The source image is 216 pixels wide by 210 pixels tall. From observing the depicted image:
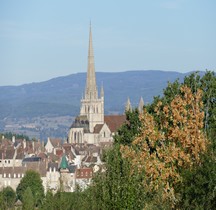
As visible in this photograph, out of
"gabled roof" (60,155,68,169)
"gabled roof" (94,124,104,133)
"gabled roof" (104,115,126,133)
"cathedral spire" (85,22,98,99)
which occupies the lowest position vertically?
"gabled roof" (60,155,68,169)

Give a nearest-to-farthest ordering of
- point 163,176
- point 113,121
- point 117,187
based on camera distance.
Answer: point 117,187
point 163,176
point 113,121

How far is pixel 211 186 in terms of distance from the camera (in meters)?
26.2

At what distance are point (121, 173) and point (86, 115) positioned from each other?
136659 mm

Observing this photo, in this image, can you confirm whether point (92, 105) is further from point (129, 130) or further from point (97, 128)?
point (129, 130)

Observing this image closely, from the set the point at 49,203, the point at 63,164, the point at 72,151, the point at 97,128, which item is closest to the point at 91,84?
the point at 97,128

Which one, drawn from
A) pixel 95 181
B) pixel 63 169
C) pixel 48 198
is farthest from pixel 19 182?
pixel 95 181

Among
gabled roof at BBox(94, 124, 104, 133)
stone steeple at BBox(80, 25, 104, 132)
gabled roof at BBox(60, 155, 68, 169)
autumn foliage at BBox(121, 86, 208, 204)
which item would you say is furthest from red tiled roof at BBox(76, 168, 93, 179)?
autumn foliage at BBox(121, 86, 208, 204)

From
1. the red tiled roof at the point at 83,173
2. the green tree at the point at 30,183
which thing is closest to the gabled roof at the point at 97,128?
the red tiled roof at the point at 83,173

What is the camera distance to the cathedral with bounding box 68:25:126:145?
156375 mm

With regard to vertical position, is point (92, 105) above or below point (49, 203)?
above

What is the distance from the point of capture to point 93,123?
161875 mm

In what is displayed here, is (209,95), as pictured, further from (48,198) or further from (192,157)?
(192,157)

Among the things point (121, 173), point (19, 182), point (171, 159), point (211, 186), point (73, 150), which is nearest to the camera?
point (211, 186)

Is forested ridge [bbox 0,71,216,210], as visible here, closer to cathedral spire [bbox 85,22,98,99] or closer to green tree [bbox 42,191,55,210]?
green tree [bbox 42,191,55,210]
